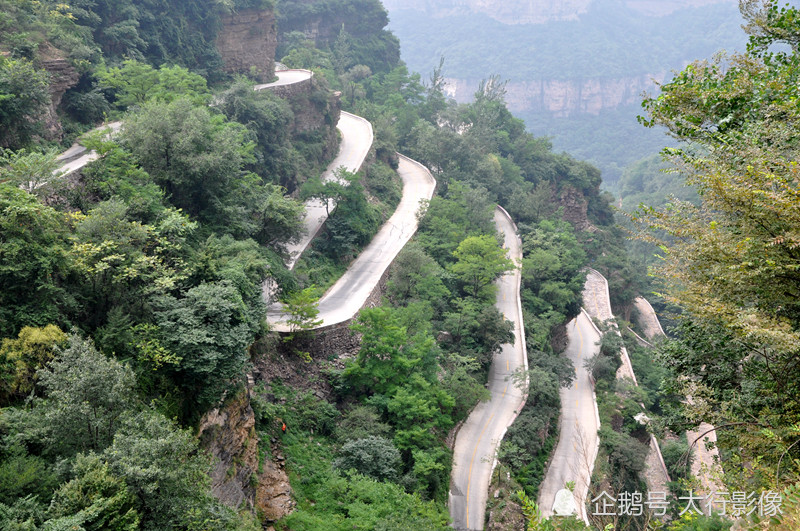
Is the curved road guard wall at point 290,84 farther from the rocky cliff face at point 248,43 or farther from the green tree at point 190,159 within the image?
the green tree at point 190,159

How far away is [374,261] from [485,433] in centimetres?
1241

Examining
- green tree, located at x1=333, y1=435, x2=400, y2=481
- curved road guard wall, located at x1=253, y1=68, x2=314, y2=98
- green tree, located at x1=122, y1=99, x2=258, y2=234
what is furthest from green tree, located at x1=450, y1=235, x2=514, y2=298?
curved road guard wall, located at x1=253, y1=68, x2=314, y2=98

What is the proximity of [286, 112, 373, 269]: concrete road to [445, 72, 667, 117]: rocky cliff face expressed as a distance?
128777 millimetres

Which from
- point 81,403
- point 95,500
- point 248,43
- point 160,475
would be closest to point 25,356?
point 81,403

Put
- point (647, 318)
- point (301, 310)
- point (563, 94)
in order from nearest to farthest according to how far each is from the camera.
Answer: point (301, 310), point (647, 318), point (563, 94)

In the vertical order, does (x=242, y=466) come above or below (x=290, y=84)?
below

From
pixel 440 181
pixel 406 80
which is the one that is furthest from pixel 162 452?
pixel 406 80

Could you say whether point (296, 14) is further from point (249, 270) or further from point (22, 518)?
point (22, 518)

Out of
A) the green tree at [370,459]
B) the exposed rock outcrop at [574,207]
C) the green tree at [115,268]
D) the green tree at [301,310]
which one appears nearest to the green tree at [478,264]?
the green tree at [301,310]

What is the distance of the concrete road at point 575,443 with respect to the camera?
25.3m

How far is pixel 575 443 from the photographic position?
93.3 feet

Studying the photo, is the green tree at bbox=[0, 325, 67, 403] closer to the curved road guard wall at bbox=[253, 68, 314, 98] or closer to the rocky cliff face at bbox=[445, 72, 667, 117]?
the curved road guard wall at bbox=[253, 68, 314, 98]

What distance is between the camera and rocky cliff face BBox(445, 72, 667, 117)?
17075 centimetres

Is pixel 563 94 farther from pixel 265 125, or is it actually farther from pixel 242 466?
pixel 242 466
